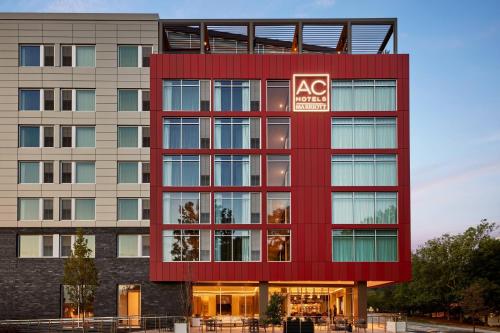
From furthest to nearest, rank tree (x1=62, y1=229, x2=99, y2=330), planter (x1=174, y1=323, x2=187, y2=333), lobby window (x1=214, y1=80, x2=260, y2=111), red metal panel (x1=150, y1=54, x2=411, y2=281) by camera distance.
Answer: lobby window (x1=214, y1=80, x2=260, y2=111) → red metal panel (x1=150, y1=54, x2=411, y2=281) → tree (x1=62, y1=229, x2=99, y2=330) → planter (x1=174, y1=323, x2=187, y2=333)

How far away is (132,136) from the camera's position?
4803 cm

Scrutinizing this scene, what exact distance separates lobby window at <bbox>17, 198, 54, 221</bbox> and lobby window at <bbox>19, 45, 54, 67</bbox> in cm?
1031

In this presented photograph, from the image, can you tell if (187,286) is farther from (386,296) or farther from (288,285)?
(386,296)

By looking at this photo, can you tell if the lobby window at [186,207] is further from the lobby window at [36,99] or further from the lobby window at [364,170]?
the lobby window at [36,99]

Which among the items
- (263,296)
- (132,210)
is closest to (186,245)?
(132,210)

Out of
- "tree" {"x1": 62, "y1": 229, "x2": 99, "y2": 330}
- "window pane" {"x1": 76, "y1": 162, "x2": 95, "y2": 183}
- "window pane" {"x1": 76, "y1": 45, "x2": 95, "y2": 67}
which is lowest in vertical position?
"tree" {"x1": 62, "y1": 229, "x2": 99, "y2": 330}

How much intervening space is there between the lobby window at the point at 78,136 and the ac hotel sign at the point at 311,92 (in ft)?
50.9

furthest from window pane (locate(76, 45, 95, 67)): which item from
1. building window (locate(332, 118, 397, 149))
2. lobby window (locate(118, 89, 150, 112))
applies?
building window (locate(332, 118, 397, 149))

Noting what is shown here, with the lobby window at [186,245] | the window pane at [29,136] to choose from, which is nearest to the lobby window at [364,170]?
the lobby window at [186,245]

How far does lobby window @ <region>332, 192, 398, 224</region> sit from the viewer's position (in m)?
46.1

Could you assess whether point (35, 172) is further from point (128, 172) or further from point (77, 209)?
point (128, 172)

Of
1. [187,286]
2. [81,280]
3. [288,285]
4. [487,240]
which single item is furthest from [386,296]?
[81,280]

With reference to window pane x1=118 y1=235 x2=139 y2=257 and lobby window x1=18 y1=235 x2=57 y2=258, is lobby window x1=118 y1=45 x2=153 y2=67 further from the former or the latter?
lobby window x1=18 y1=235 x2=57 y2=258

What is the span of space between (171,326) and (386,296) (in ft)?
238
